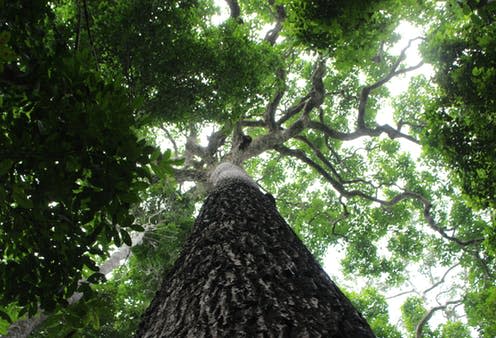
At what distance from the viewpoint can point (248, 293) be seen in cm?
183

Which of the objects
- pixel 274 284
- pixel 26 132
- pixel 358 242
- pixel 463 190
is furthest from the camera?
pixel 358 242

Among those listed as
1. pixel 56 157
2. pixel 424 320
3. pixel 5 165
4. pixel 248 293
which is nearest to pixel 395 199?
pixel 424 320

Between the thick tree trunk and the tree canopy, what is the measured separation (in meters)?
0.55

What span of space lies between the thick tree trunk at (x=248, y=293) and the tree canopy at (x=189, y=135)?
21.5 inches

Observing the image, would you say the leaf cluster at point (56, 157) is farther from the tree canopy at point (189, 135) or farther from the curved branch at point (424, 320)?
the curved branch at point (424, 320)

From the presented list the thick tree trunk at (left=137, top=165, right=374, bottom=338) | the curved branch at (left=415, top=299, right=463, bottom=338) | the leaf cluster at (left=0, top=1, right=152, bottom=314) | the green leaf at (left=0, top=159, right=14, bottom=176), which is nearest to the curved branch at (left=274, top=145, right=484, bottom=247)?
the curved branch at (left=415, top=299, right=463, bottom=338)

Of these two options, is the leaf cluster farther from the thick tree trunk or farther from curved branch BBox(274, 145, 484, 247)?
curved branch BBox(274, 145, 484, 247)

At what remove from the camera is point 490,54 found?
6133 mm

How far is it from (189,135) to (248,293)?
10.9 m

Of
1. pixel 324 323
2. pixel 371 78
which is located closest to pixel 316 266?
pixel 324 323

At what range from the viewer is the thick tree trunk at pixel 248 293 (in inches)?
60.7

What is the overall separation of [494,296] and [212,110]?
26.4 feet

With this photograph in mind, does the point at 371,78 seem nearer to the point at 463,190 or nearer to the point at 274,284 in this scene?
the point at 463,190

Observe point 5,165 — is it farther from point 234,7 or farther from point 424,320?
point 424,320
